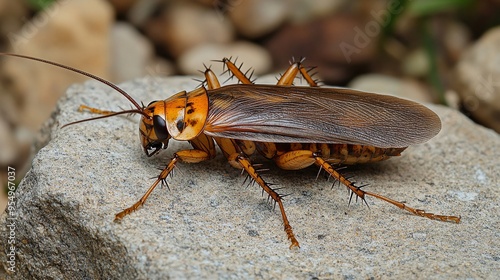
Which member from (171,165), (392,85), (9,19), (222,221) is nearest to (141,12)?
(9,19)

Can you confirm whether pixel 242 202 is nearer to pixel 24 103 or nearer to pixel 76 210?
pixel 76 210

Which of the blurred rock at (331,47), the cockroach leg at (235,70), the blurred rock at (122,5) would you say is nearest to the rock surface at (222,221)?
the cockroach leg at (235,70)

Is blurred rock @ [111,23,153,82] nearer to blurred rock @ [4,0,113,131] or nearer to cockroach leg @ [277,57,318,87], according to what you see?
blurred rock @ [4,0,113,131]

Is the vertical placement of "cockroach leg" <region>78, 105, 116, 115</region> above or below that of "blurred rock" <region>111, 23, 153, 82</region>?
below

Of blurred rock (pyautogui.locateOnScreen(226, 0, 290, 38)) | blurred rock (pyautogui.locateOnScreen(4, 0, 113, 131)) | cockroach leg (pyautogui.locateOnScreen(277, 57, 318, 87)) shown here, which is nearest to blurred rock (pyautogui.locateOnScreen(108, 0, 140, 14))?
blurred rock (pyautogui.locateOnScreen(4, 0, 113, 131))

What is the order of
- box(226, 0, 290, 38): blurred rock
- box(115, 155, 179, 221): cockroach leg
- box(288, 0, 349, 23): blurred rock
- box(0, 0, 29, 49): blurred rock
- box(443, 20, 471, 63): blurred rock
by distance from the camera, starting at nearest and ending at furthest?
1. box(115, 155, 179, 221): cockroach leg
2. box(0, 0, 29, 49): blurred rock
3. box(226, 0, 290, 38): blurred rock
4. box(443, 20, 471, 63): blurred rock
5. box(288, 0, 349, 23): blurred rock

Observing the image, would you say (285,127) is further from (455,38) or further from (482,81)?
(455,38)
